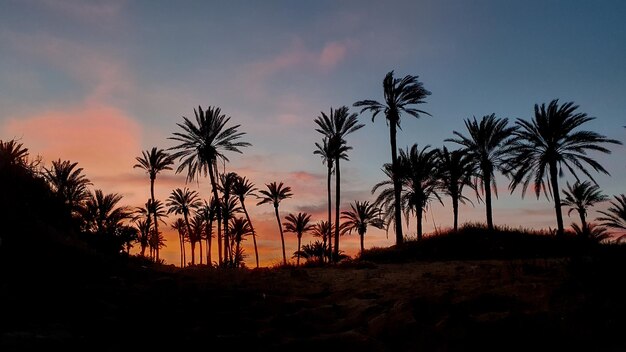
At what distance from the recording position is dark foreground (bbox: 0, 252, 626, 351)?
5086 millimetres

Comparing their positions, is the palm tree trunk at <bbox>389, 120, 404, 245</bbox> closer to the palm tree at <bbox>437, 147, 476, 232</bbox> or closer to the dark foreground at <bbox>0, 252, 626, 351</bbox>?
the palm tree at <bbox>437, 147, 476, 232</bbox>

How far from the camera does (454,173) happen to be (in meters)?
31.9

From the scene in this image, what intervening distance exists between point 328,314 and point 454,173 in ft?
87.7

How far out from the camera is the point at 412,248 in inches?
938

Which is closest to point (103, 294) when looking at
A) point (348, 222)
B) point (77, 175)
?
point (77, 175)

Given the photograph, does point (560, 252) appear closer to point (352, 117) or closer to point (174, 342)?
point (352, 117)

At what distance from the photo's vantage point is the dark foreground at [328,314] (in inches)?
200

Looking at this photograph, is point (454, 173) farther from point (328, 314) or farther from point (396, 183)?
point (328, 314)

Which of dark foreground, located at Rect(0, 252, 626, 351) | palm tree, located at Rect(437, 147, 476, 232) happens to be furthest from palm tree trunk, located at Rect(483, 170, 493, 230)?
dark foreground, located at Rect(0, 252, 626, 351)

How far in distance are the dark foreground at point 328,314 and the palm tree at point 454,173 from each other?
2286 centimetres

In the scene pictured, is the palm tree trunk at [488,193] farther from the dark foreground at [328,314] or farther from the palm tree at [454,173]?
the dark foreground at [328,314]

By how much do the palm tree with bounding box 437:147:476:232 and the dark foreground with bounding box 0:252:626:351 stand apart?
75.0ft

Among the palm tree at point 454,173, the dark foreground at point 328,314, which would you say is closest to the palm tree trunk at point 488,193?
the palm tree at point 454,173

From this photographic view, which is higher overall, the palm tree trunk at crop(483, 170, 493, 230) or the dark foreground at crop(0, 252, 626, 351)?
the palm tree trunk at crop(483, 170, 493, 230)
